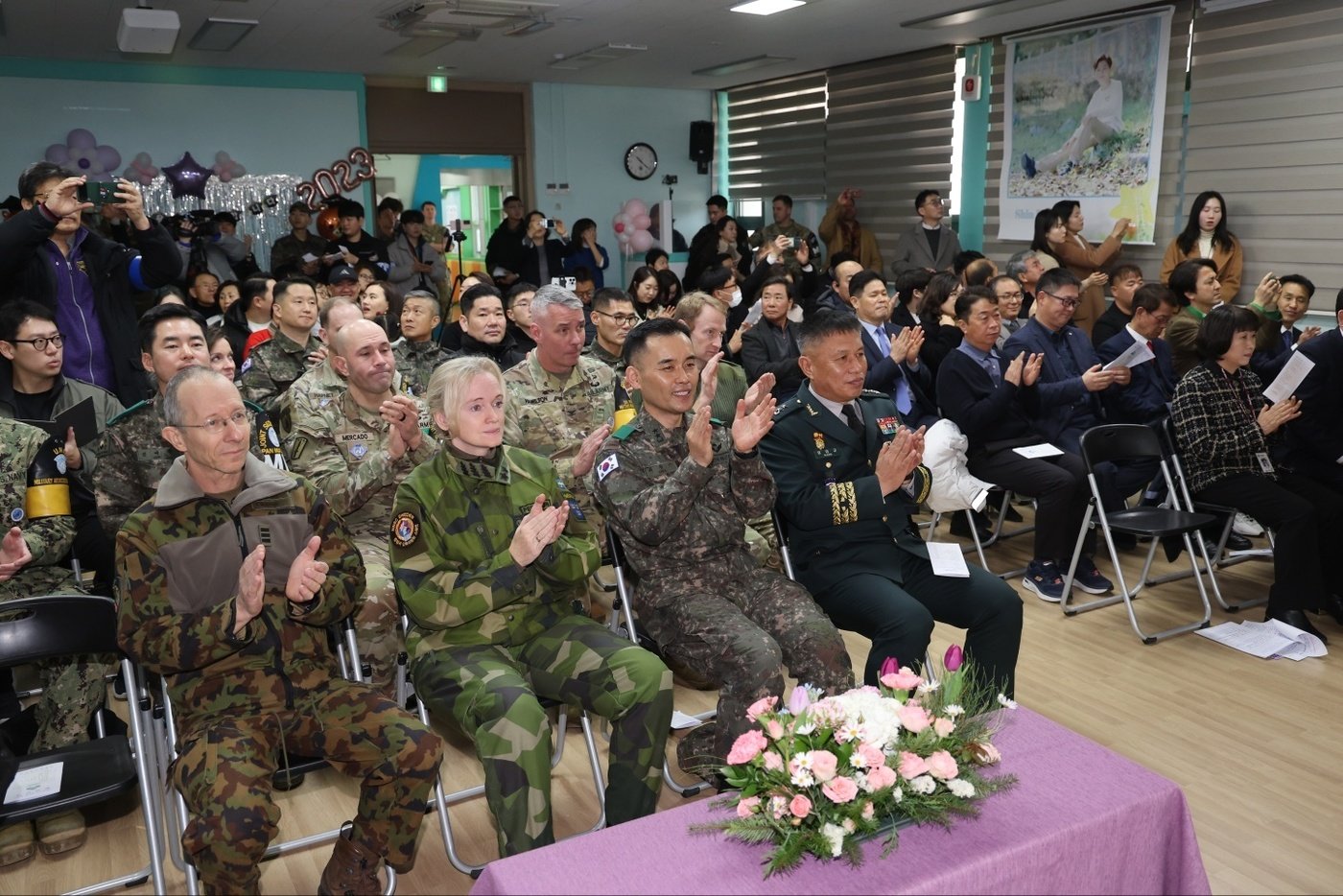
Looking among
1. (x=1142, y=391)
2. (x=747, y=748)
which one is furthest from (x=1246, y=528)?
(x=747, y=748)

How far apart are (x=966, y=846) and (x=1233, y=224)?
7229 millimetres

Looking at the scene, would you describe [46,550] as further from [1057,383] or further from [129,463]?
[1057,383]

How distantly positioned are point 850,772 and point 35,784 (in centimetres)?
202

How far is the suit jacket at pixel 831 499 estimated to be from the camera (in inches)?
131

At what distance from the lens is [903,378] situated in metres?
5.61

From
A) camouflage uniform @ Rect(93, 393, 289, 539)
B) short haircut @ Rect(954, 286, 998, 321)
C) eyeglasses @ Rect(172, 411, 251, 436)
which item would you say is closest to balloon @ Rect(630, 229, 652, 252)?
short haircut @ Rect(954, 286, 998, 321)

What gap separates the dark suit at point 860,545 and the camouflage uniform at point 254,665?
139 cm

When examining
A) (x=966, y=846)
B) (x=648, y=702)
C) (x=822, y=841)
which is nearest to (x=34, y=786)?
(x=648, y=702)

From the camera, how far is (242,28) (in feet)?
28.2

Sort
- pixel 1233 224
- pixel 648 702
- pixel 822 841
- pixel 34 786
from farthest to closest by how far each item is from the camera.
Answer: pixel 1233 224
pixel 648 702
pixel 34 786
pixel 822 841

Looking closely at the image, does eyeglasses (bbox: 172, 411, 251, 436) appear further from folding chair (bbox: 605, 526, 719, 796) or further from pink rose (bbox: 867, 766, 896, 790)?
pink rose (bbox: 867, 766, 896, 790)

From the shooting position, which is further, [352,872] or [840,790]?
[352,872]

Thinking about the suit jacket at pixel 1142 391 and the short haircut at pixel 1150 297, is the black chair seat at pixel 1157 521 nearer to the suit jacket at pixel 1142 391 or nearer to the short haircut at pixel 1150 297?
the suit jacket at pixel 1142 391

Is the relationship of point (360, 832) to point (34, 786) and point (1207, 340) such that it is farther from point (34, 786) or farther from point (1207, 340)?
point (1207, 340)
